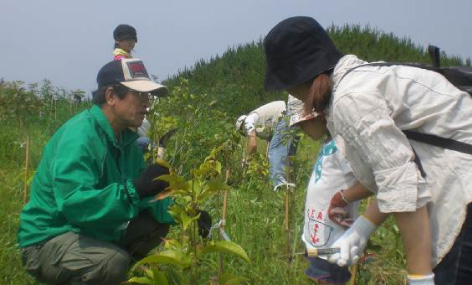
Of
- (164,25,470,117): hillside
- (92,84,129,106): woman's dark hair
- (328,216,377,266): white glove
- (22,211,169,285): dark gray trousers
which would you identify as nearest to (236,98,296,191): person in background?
(92,84,129,106): woman's dark hair

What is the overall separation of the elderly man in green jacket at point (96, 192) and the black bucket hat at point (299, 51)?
1099mm

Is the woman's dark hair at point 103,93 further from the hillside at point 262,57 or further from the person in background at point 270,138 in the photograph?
the hillside at point 262,57

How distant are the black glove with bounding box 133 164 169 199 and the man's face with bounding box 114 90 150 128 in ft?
1.38

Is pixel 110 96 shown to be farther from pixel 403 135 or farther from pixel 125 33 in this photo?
pixel 125 33

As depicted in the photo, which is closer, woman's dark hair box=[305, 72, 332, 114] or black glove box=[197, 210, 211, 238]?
woman's dark hair box=[305, 72, 332, 114]

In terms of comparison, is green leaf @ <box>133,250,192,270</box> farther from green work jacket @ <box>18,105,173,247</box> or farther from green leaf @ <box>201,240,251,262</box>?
green work jacket @ <box>18,105,173,247</box>

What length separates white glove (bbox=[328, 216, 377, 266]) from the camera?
2.14 meters

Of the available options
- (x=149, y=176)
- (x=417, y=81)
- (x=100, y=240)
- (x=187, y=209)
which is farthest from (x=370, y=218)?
(x=100, y=240)

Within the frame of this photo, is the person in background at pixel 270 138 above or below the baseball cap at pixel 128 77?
below

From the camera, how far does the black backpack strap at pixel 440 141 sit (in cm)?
196

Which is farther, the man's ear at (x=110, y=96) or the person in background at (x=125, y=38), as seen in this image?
the person in background at (x=125, y=38)

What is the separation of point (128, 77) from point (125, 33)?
2770mm

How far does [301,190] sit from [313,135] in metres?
2.42

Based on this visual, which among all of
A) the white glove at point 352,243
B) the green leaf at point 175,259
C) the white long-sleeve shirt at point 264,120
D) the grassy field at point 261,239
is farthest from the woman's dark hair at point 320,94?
the white long-sleeve shirt at point 264,120
